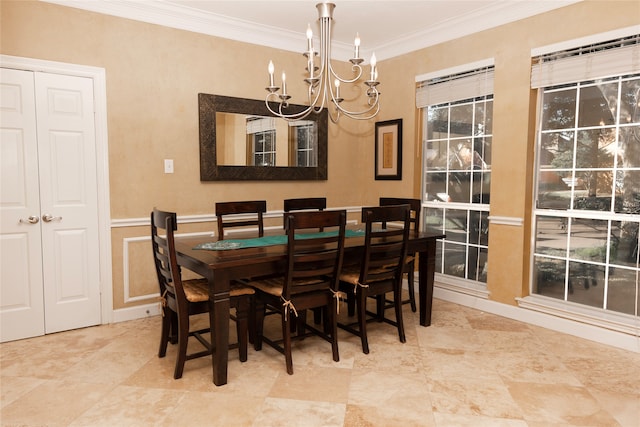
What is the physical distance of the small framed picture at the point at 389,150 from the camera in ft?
15.8

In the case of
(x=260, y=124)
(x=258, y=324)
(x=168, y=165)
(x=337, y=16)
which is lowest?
(x=258, y=324)

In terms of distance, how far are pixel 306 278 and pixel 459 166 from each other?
224 cm

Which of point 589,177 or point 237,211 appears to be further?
point 237,211

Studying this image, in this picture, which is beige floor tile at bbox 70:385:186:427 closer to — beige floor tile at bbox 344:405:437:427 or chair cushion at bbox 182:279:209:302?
chair cushion at bbox 182:279:209:302

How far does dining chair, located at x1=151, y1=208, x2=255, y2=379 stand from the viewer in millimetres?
2562

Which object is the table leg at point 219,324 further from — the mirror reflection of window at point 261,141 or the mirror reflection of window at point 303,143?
the mirror reflection of window at point 303,143

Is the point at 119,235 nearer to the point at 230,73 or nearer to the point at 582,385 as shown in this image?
the point at 230,73

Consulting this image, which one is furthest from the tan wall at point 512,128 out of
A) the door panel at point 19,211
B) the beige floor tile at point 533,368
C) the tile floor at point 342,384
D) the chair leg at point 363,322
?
the door panel at point 19,211

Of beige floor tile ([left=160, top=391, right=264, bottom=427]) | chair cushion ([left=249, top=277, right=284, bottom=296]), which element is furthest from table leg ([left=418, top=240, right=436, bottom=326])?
beige floor tile ([left=160, top=391, right=264, bottom=427])

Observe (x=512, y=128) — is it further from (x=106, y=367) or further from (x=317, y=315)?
(x=106, y=367)

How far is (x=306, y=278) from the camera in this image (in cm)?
301

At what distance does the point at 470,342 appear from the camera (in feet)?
10.8

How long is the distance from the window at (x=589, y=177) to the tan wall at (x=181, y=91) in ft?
0.50

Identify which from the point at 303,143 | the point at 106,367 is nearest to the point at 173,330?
the point at 106,367
